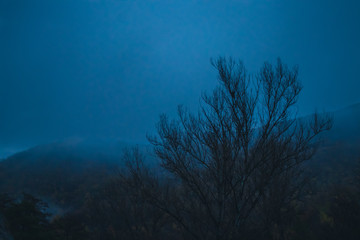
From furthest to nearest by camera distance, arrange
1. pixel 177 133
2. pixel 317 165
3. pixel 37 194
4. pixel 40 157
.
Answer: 1. pixel 40 157
2. pixel 37 194
3. pixel 317 165
4. pixel 177 133

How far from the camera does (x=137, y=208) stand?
9.59 m

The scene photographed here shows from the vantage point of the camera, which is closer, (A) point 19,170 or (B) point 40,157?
(A) point 19,170

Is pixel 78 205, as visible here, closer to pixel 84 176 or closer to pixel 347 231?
pixel 84 176

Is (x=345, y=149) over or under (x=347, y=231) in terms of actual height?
over

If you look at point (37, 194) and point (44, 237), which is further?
point (37, 194)

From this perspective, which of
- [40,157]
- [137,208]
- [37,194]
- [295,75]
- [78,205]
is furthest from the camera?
[40,157]

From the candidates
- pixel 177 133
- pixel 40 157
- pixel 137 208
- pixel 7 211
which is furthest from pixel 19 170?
pixel 177 133

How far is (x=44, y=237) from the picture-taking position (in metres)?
8.20

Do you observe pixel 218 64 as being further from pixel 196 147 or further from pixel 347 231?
pixel 347 231

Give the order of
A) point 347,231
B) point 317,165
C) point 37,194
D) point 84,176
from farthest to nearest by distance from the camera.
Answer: point 84,176 → point 37,194 → point 317,165 → point 347,231

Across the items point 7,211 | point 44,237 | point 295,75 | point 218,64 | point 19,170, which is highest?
point 19,170

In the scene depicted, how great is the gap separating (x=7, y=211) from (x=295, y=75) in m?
13.2

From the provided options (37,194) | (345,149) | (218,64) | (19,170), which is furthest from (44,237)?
(19,170)

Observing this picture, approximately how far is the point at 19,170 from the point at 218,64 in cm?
5953
